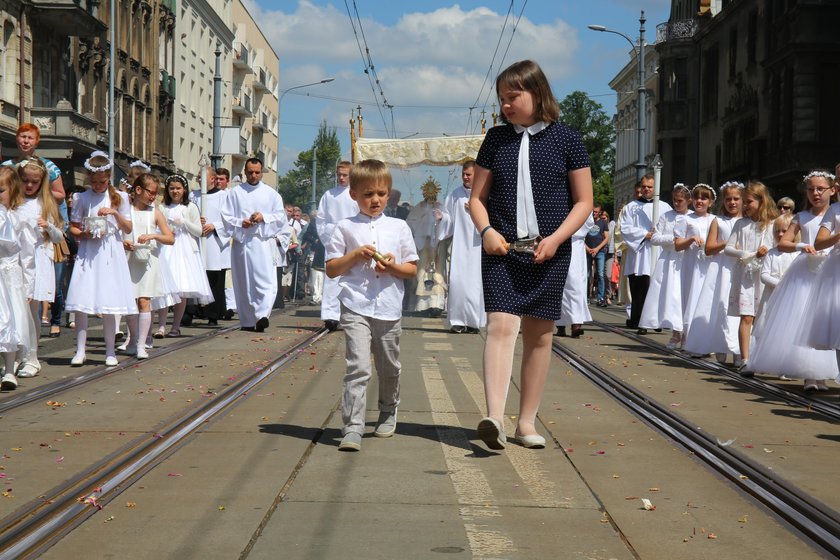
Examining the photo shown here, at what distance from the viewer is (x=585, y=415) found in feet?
27.6

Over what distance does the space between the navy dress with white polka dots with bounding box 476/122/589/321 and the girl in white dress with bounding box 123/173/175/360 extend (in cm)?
594

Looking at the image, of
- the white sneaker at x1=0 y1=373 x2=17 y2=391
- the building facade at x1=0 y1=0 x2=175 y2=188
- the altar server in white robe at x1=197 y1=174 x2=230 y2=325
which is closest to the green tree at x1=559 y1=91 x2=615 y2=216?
the building facade at x1=0 y1=0 x2=175 y2=188

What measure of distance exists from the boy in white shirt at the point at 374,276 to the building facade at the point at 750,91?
35804 mm

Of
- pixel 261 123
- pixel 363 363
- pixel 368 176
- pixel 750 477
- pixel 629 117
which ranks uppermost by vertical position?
pixel 629 117

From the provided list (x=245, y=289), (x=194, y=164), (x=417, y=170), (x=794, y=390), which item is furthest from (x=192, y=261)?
(x=194, y=164)

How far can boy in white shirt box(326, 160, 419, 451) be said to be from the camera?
712 centimetres

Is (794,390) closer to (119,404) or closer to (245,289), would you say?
(119,404)

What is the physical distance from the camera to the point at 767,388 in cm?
1054

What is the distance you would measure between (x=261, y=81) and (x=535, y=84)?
88.5 meters

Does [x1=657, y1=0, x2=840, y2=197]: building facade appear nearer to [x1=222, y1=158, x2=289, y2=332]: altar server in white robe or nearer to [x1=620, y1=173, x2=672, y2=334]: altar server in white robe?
[x1=620, y1=173, x2=672, y2=334]: altar server in white robe

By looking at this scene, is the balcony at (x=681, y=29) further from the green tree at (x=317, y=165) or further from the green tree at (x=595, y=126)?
the green tree at (x=317, y=165)

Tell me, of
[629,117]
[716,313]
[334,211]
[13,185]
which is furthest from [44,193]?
[629,117]

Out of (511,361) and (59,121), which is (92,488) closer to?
(511,361)

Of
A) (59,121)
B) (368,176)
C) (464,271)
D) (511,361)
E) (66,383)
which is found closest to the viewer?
(511,361)
